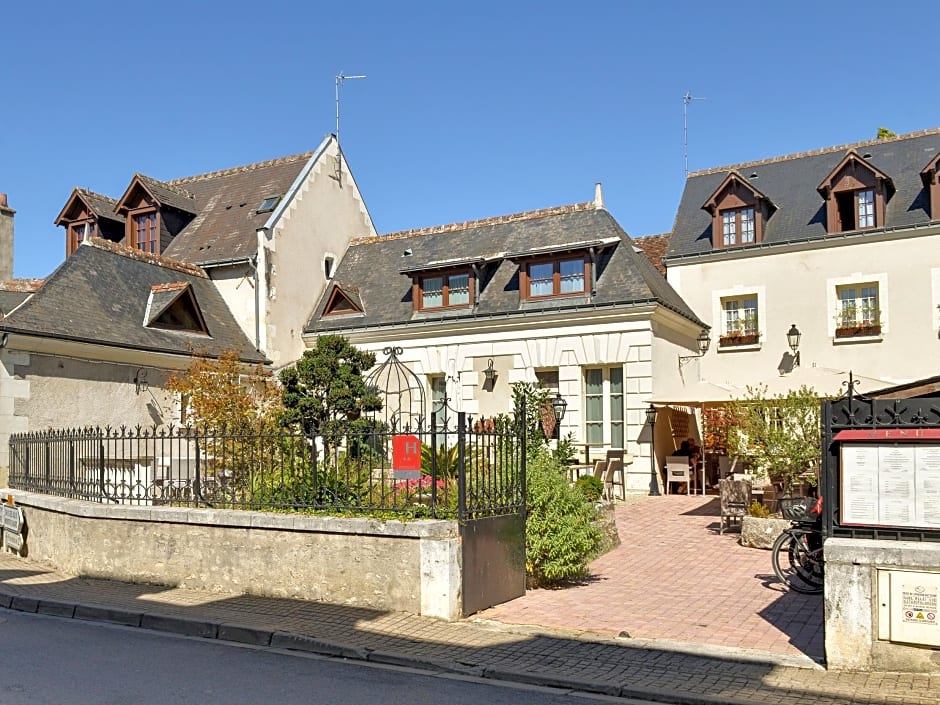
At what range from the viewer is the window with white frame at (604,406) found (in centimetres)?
2116

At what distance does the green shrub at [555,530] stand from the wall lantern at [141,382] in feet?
41.9

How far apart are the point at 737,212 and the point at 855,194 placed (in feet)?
9.93

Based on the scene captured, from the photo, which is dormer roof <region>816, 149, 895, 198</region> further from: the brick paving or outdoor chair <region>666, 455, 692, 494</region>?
the brick paving

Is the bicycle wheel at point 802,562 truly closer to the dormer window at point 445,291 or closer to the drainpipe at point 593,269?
the drainpipe at point 593,269

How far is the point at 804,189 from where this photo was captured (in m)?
24.2

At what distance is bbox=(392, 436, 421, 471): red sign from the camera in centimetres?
945

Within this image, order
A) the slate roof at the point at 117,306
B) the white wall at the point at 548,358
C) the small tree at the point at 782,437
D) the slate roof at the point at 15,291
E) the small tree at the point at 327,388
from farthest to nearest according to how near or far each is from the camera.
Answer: the white wall at the point at 548,358, the slate roof at the point at 15,291, the slate roof at the point at 117,306, the small tree at the point at 327,388, the small tree at the point at 782,437

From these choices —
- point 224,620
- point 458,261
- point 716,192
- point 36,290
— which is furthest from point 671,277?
point 224,620

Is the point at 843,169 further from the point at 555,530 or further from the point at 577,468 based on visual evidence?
the point at 555,530

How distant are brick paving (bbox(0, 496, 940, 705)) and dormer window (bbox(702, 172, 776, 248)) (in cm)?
1377

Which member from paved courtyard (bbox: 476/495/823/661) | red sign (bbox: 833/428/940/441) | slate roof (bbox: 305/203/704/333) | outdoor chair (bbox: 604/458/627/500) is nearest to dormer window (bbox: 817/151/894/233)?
slate roof (bbox: 305/203/704/333)

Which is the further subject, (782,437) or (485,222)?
(485,222)

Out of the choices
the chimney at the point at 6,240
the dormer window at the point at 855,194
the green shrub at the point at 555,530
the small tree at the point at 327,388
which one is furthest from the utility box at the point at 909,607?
the chimney at the point at 6,240

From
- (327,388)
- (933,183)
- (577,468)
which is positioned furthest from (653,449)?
(933,183)
